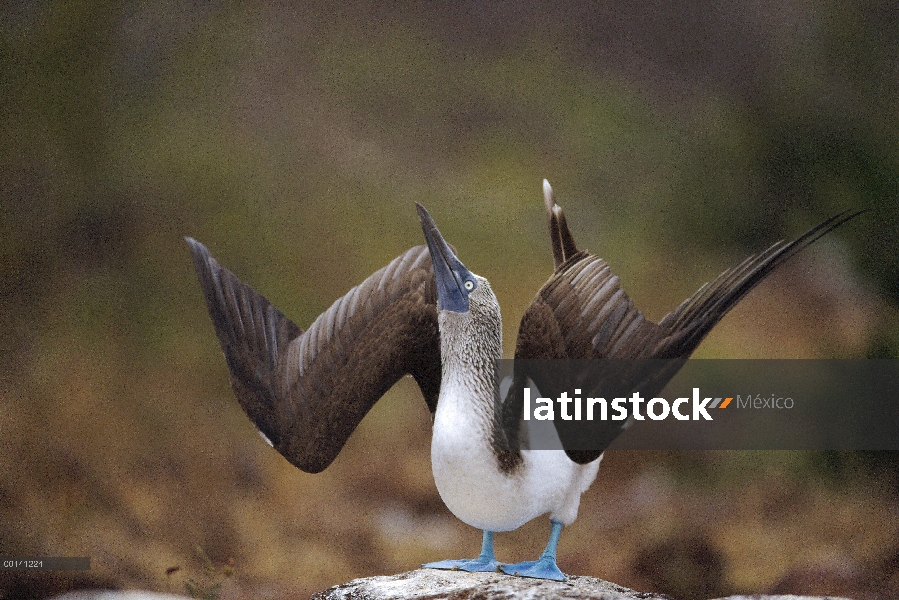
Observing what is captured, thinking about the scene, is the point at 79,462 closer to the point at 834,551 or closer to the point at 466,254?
the point at 466,254

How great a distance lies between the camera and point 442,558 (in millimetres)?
2482

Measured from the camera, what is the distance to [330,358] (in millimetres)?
2295

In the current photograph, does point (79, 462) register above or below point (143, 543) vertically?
above

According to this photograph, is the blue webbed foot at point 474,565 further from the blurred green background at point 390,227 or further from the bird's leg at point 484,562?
the blurred green background at point 390,227

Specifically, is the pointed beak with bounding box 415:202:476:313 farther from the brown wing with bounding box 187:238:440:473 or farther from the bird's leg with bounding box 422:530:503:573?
the bird's leg with bounding box 422:530:503:573

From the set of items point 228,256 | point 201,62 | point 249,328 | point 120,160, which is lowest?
point 249,328

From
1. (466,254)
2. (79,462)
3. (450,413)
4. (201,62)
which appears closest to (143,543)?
(79,462)

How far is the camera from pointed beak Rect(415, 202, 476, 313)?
6.97 ft

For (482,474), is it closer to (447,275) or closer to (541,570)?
(541,570)

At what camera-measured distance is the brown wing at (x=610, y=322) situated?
2.00 metres

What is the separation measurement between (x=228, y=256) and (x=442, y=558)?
1.17 metres

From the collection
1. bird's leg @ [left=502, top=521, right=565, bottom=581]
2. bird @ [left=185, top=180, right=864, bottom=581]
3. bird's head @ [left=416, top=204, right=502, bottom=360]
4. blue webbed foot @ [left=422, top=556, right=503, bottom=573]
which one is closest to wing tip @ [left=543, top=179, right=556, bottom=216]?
bird @ [left=185, top=180, right=864, bottom=581]

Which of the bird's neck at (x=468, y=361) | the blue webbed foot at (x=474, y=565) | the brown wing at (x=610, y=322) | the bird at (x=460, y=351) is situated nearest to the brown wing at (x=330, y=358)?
the bird at (x=460, y=351)

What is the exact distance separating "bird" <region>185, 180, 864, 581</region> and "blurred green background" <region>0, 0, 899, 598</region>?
0.17 meters
